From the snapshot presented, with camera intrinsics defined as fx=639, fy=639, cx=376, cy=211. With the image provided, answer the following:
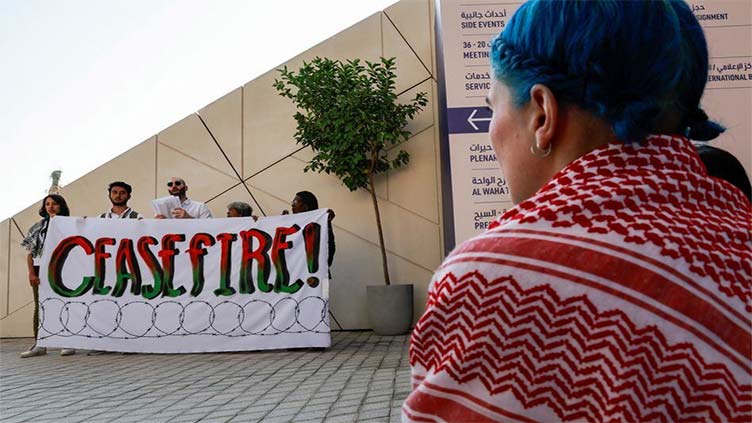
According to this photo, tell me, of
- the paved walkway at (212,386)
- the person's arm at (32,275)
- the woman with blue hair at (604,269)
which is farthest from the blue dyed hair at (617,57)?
the person's arm at (32,275)

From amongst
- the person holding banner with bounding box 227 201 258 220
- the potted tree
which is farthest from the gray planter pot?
the person holding banner with bounding box 227 201 258 220

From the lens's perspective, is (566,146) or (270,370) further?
(270,370)

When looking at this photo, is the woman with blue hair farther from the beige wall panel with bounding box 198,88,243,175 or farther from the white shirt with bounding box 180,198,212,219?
the beige wall panel with bounding box 198,88,243,175

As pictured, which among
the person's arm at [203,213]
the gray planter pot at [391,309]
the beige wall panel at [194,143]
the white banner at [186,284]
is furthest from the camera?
the beige wall panel at [194,143]

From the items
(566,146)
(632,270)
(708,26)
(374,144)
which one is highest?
(708,26)

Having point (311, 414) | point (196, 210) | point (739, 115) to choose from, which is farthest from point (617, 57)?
point (196, 210)

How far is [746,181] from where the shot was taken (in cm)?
231

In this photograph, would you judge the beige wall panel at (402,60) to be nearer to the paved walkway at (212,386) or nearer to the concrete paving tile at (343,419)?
the paved walkway at (212,386)

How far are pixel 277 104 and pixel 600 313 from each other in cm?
914

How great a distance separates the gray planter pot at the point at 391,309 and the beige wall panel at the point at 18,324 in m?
5.14

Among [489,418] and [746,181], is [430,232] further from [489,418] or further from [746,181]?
[489,418]

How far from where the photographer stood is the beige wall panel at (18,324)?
9453mm

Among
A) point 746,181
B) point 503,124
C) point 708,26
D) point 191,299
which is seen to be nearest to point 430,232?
point 191,299

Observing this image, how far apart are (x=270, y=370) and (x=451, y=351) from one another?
4958 mm
